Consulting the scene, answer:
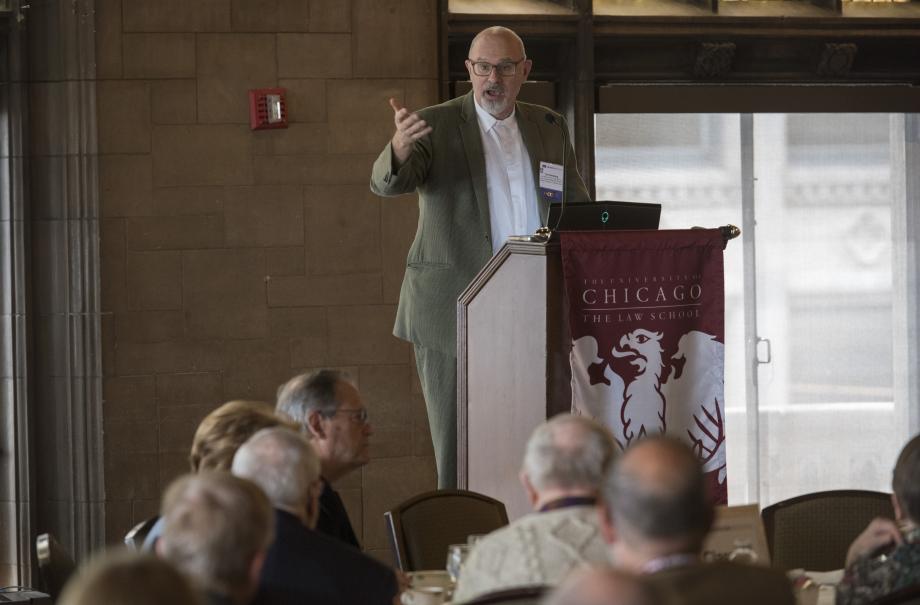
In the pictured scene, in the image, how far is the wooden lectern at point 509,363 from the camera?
4.80 meters

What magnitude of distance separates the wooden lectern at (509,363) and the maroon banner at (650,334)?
0.07m

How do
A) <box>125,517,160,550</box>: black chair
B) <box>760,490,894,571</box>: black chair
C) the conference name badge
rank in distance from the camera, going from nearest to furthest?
1. <box>125,517,160,550</box>: black chair
2. <box>760,490,894,571</box>: black chair
3. the conference name badge

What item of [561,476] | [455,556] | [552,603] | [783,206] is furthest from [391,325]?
[552,603]

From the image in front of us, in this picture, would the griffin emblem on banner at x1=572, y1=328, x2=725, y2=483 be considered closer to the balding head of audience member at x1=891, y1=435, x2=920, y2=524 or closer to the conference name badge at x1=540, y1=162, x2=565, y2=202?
the conference name badge at x1=540, y1=162, x2=565, y2=202

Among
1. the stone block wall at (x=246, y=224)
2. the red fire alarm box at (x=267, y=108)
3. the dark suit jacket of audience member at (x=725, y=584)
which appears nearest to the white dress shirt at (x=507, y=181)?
the stone block wall at (x=246, y=224)

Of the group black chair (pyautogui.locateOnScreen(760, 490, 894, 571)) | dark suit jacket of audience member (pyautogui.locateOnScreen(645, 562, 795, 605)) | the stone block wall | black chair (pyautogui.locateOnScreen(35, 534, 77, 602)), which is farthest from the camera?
the stone block wall

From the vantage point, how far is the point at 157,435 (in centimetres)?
712

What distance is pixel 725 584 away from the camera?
2.20 meters

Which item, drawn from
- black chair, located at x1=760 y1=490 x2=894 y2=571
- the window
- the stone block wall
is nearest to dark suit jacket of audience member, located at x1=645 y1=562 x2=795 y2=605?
black chair, located at x1=760 y1=490 x2=894 y2=571

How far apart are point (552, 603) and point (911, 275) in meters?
7.32

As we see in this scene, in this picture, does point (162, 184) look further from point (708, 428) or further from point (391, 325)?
point (708, 428)

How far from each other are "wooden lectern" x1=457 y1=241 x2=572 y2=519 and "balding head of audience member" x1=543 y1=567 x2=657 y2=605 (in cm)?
318

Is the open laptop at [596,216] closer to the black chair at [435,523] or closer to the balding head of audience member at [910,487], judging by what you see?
the black chair at [435,523]

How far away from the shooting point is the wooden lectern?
4.80 metres
